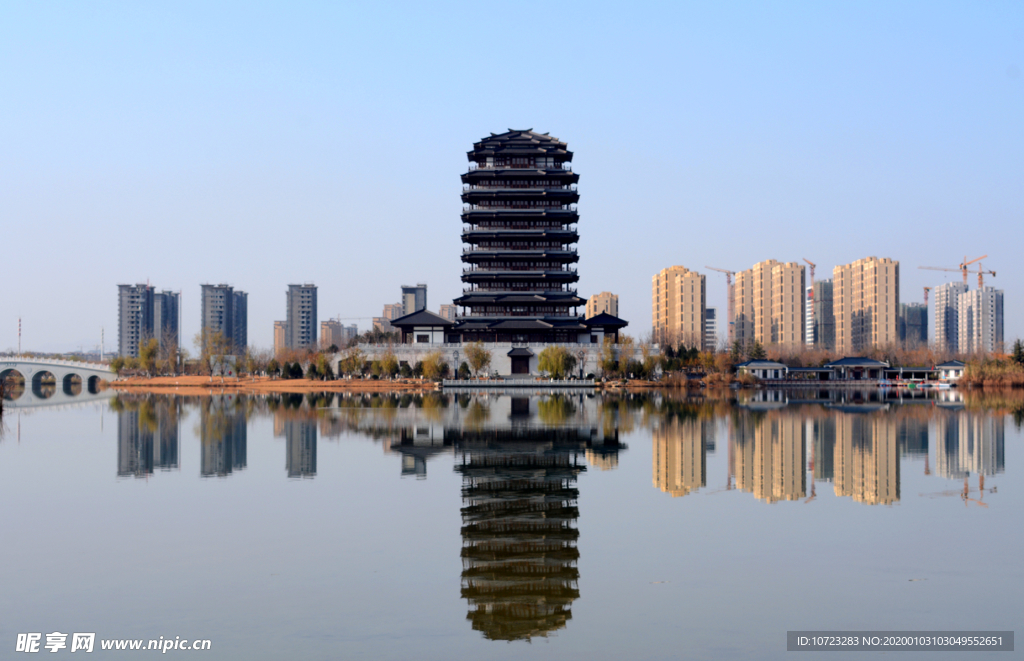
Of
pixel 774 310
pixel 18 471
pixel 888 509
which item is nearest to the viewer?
pixel 888 509

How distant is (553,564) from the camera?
37.9 feet

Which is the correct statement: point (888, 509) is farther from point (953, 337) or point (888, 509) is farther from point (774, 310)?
point (953, 337)

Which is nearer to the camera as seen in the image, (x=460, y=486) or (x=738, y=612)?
(x=738, y=612)

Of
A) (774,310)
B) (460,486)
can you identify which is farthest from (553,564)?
(774,310)

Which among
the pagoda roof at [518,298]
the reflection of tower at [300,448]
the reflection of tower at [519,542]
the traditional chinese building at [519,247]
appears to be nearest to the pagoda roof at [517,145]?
the traditional chinese building at [519,247]

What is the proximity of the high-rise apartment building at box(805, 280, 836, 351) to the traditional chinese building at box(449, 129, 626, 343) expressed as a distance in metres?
78.2

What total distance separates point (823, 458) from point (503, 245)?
62.7 metres

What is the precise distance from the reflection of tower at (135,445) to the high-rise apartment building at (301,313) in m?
144

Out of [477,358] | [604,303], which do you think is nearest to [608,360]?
[477,358]

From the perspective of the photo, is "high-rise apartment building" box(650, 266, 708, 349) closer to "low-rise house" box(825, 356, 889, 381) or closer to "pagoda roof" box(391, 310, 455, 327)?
"low-rise house" box(825, 356, 889, 381)

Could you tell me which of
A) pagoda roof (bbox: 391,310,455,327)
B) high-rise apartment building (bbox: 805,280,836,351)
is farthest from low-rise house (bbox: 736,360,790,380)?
high-rise apartment building (bbox: 805,280,836,351)

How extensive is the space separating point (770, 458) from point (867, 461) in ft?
7.97

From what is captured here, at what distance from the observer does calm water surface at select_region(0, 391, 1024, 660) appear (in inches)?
359

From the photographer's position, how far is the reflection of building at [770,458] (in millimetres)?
18203
